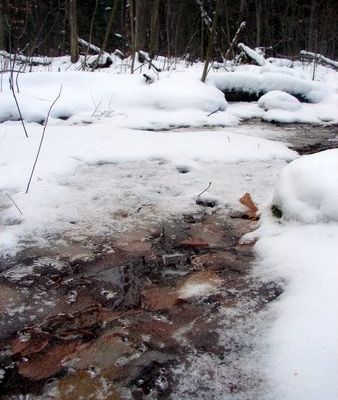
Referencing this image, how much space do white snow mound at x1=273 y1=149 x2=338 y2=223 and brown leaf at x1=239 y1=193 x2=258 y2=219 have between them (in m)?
0.16

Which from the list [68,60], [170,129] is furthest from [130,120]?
[68,60]

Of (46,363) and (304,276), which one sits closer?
(46,363)

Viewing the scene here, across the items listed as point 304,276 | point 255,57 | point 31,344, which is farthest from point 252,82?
point 31,344

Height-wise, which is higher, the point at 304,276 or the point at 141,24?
the point at 141,24

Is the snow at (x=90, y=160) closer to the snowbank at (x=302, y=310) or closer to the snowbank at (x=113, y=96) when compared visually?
the snowbank at (x=113, y=96)

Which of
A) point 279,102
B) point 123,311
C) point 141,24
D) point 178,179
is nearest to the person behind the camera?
point 123,311

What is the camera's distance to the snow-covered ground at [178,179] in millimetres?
1154

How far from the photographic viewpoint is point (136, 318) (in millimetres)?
1275

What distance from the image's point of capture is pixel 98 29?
59.2ft

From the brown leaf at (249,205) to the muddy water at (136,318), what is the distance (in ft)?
0.71

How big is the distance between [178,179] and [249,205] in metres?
0.51

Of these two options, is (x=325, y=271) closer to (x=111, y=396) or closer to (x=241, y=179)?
(x=111, y=396)

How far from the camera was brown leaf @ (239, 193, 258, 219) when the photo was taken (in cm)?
202

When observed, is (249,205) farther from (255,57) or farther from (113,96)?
(255,57)
